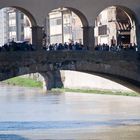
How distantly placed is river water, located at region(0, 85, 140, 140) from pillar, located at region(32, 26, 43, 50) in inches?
113

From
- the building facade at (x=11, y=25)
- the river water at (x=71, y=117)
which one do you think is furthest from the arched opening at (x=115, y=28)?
the building facade at (x=11, y=25)

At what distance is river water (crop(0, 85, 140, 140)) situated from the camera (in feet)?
83.6

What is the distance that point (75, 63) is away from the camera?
25797mm

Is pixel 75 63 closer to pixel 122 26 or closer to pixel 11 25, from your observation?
pixel 122 26

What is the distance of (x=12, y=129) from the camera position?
26.5m

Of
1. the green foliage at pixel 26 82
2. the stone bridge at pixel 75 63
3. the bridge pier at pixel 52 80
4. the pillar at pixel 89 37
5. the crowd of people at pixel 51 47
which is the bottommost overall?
the green foliage at pixel 26 82

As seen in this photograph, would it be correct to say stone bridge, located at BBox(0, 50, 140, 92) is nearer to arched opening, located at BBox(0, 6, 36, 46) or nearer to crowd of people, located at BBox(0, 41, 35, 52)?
crowd of people, located at BBox(0, 41, 35, 52)

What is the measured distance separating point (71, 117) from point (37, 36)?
232 inches

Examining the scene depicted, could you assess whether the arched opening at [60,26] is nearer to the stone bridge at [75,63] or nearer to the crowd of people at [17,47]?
the stone bridge at [75,63]

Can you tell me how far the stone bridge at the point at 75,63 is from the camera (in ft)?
81.3

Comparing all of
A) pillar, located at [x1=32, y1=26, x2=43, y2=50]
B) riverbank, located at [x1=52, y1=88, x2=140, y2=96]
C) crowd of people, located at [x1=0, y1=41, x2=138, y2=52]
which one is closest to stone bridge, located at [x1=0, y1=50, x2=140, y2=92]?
crowd of people, located at [x1=0, y1=41, x2=138, y2=52]

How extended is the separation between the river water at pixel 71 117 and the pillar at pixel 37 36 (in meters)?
2.88

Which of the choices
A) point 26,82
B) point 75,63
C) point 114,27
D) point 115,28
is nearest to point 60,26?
point 26,82

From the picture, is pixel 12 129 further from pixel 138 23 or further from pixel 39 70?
pixel 138 23
